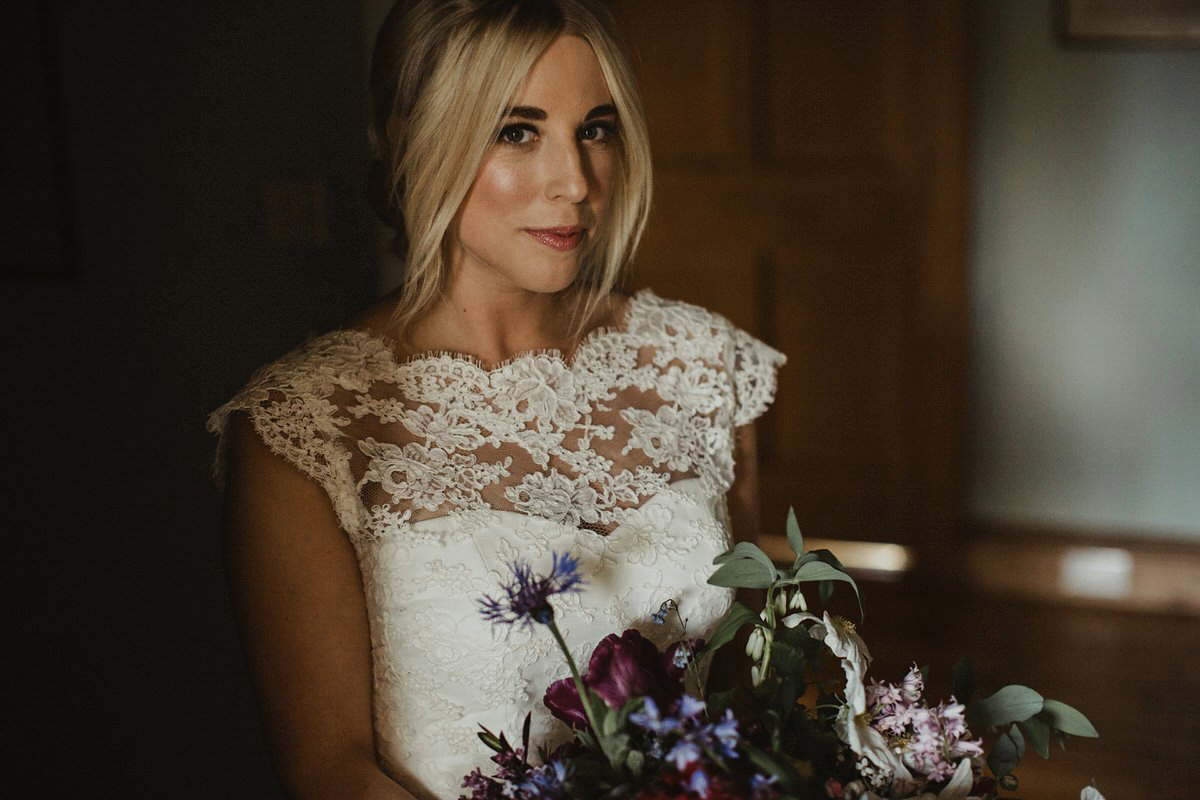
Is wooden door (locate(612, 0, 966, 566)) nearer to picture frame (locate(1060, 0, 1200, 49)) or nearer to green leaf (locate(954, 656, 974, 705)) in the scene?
picture frame (locate(1060, 0, 1200, 49))

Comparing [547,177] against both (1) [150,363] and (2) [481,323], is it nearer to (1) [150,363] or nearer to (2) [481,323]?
(2) [481,323]

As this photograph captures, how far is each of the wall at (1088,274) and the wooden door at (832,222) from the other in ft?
0.67

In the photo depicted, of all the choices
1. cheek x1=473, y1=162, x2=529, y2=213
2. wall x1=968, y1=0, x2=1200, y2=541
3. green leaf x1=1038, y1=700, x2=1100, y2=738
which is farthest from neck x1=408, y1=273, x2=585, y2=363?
wall x1=968, y1=0, x2=1200, y2=541

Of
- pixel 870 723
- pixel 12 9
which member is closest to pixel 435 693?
pixel 870 723

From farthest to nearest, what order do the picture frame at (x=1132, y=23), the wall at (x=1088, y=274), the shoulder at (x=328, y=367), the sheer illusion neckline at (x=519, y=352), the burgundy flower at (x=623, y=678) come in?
1. the wall at (x=1088, y=274)
2. the picture frame at (x=1132, y=23)
3. the sheer illusion neckline at (x=519, y=352)
4. the shoulder at (x=328, y=367)
5. the burgundy flower at (x=623, y=678)

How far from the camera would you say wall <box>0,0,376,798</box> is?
60.1 inches

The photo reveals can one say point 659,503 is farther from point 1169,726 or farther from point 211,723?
point 1169,726

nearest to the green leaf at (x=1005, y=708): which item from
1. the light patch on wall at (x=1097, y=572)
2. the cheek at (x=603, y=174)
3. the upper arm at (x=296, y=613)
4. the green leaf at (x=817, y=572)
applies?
the green leaf at (x=817, y=572)

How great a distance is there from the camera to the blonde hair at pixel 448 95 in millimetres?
1317

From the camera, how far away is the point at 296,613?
120 cm

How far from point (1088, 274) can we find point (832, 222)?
78cm

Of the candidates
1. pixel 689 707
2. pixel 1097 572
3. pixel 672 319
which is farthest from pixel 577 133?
pixel 1097 572

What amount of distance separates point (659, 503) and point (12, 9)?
1.04 m

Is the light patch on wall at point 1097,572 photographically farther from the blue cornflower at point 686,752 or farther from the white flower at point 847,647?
the blue cornflower at point 686,752
